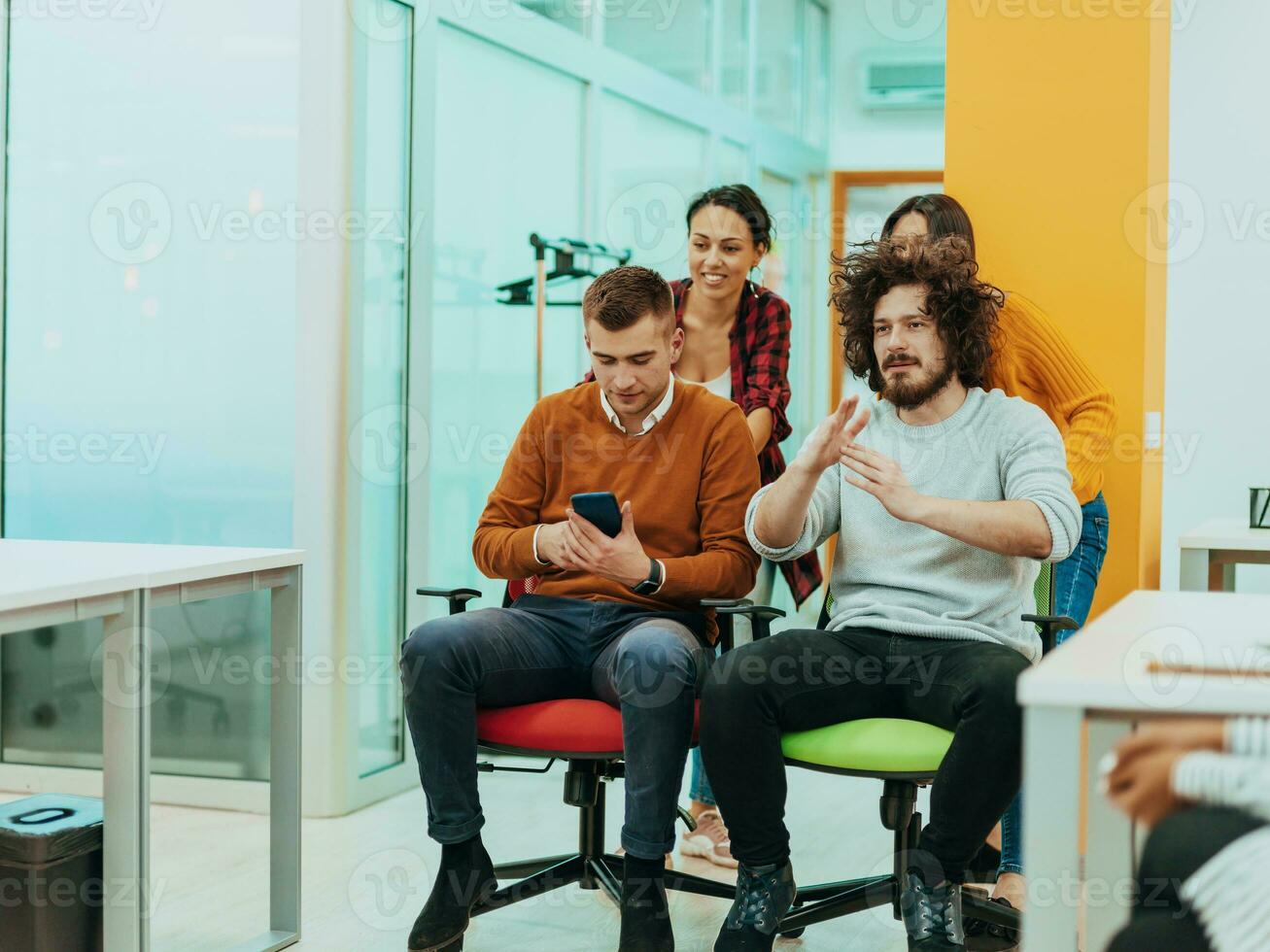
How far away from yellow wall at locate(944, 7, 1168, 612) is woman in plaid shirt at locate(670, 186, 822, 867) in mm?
490

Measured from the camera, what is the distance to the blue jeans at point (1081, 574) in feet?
8.60

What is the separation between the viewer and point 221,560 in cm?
235

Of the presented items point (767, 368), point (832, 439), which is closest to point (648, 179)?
point (767, 368)

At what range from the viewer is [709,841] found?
3047mm

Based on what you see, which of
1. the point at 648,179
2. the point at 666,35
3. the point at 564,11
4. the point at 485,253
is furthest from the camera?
the point at 666,35

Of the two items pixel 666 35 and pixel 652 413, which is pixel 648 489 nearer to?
pixel 652 413

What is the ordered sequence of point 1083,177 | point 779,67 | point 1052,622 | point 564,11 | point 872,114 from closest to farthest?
point 1052,622 → point 1083,177 → point 564,11 → point 779,67 → point 872,114

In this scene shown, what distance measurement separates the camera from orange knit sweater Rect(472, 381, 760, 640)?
2518 millimetres

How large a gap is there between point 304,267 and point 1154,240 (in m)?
2.02

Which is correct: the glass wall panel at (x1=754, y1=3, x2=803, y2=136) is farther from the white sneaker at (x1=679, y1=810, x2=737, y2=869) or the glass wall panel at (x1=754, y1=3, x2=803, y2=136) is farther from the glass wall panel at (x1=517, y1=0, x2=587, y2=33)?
the white sneaker at (x1=679, y1=810, x2=737, y2=869)

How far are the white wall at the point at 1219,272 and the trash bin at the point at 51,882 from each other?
143 inches

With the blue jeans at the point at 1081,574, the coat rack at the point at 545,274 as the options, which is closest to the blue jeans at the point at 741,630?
the blue jeans at the point at 1081,574

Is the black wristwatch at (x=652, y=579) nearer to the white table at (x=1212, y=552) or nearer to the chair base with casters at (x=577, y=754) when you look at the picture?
the chair base with casters at (x=577, y=754)

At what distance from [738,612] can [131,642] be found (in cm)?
100
